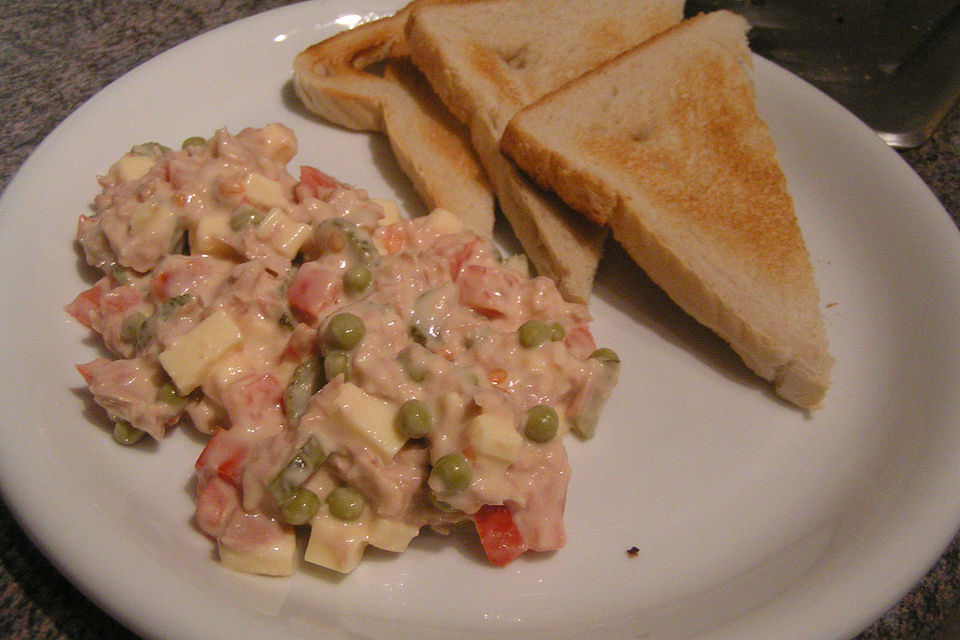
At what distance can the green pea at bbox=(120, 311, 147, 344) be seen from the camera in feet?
5.82

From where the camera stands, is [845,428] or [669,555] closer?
[669,555]

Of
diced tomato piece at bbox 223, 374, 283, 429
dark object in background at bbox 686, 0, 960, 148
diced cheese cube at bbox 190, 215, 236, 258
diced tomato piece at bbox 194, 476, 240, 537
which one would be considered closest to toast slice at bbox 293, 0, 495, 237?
diced cheese cube at bbox 190, 215, 236, 258

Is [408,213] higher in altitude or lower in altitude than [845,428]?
higher

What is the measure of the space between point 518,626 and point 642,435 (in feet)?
2.19

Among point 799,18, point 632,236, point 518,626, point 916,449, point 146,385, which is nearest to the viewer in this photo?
point 518,626

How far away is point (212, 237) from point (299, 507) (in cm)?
85

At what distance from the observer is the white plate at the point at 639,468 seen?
1460 mm

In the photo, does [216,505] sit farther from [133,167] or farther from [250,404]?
[133,167]

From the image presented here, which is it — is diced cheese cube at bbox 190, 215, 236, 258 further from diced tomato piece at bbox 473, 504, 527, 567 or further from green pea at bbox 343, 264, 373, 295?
diced tomato piece at bbox 473, 504, 527, 567

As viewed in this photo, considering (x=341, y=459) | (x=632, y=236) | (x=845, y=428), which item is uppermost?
(x=341, y=459)

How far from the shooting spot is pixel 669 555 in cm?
170

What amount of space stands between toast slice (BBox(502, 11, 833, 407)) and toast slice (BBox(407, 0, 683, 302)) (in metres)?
0.10

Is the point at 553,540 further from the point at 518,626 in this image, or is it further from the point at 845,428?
the point at 845,428

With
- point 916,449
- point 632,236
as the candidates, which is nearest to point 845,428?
point 916,449
